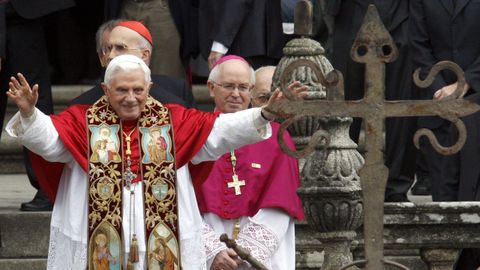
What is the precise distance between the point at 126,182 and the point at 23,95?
833 mm

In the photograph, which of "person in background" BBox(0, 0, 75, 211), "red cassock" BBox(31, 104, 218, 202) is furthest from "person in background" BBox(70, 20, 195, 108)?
"person in background" BBox(0, 0, 75, 211)

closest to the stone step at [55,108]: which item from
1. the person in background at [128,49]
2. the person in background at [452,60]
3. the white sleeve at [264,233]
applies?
the person in background at [452,60]

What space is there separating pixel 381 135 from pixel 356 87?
5228 millimetres

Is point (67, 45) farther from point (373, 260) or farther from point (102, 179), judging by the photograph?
point (373, 260)

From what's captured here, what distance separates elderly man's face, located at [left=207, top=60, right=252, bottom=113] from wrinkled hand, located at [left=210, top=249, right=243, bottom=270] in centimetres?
71

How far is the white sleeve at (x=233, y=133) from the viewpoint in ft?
29.0

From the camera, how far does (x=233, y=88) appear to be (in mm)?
9836

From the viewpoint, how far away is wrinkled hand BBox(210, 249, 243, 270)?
965 centimetres

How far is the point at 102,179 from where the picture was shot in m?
9.18

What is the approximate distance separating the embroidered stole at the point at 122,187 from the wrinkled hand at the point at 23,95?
579 mm

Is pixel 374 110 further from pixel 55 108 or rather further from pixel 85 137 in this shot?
pixel 55 108

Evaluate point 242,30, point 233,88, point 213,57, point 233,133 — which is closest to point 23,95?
point 233,133

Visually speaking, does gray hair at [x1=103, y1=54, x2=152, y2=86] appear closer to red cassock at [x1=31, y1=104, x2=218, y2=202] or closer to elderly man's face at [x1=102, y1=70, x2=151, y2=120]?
elderly man's face at [x1=102, y1=70, x2=151, y2=120]

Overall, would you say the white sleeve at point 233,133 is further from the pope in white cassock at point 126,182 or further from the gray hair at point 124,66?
the gray hair at point 124,66
